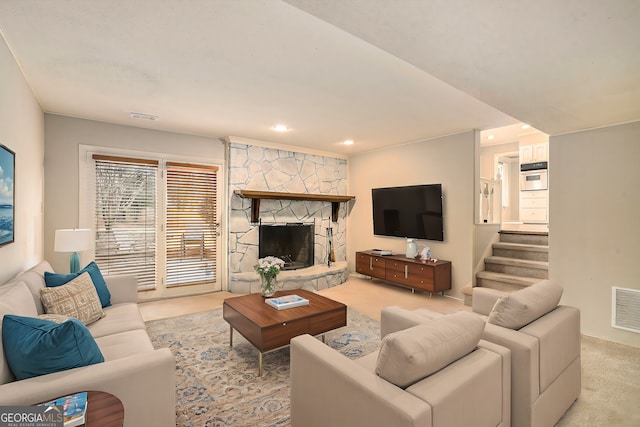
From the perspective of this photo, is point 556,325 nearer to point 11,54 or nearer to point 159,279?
point 11,54

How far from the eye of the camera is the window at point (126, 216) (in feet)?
14.5

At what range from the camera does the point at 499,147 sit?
677 centimetres

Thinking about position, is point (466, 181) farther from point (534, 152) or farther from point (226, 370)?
point (226, 370)

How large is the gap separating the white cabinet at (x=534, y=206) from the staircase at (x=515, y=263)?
5.94 feet

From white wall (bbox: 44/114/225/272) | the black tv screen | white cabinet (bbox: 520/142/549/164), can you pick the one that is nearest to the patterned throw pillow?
white wall (bbox: 44/114/225/272)

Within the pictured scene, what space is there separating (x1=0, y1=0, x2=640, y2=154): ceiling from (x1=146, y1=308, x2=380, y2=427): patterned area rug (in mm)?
A: 2410

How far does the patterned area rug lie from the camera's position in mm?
2102

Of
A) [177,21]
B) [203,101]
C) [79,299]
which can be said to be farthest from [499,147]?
[79,299]

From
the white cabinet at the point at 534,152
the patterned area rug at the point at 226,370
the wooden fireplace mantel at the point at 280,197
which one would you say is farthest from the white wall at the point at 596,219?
the wooden fireplace mantel at the point at 280,197

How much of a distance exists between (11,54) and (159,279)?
3.29 meters

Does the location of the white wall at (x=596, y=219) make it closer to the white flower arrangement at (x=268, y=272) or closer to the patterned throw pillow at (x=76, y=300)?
the white flower arrangement at (x=268, y=272)

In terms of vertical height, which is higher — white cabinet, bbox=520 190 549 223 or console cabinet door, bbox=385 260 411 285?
white cabinet, bbox=520 190 549 223

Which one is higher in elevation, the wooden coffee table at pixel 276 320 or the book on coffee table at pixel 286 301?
the book on coffee table at pixel 286 301

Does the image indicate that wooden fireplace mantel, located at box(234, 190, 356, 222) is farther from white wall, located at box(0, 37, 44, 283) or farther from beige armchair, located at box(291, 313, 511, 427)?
beige armchair, located at box(291, 313, 511, 427)
